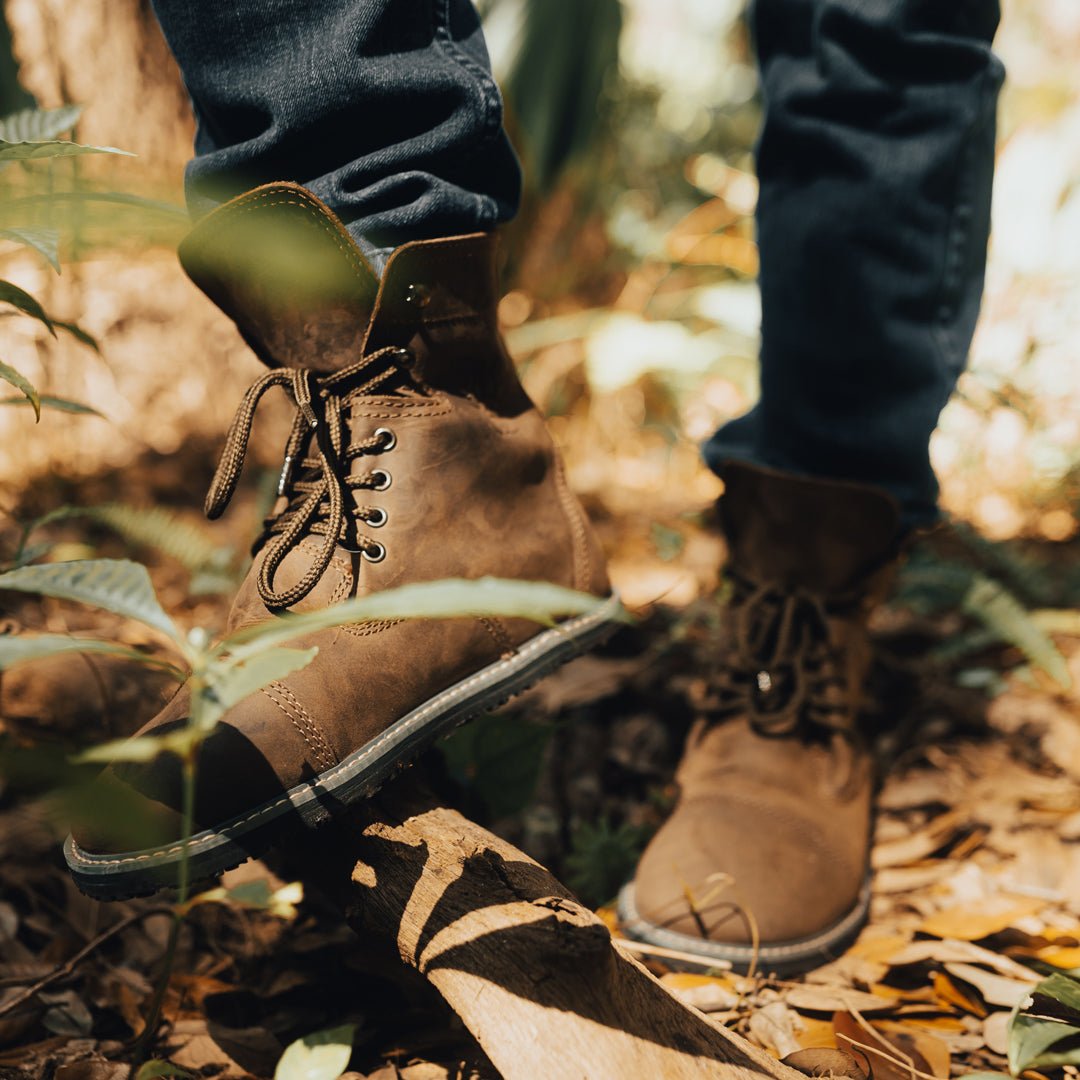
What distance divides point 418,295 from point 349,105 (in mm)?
233

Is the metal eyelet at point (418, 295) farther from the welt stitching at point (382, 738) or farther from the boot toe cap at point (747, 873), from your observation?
the boot toe cap at point (747, 873)

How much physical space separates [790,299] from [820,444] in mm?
241

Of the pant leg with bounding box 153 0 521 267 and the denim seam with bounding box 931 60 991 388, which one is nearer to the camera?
the pant leg with bounding box 153 0 521 267

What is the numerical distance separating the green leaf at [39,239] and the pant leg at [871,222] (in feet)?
3.48

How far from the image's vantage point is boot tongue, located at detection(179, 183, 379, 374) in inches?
42.5

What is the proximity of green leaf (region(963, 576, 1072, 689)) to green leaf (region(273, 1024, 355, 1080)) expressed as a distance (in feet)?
4.70

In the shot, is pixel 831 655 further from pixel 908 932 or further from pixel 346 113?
pixel 346 113

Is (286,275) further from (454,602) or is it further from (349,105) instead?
(454,602)

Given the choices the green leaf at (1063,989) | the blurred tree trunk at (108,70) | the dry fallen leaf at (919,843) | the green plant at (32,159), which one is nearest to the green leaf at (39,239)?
the green plant at (32,159)

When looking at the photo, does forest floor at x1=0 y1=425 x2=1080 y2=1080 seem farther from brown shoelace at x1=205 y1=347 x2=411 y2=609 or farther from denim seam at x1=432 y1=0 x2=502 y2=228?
denim seam at x1=432 y1=0 x2=502 y2=228

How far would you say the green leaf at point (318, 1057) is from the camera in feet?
2.74

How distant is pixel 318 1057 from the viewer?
33.4 inches

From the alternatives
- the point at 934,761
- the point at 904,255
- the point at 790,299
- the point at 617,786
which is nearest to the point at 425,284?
the point at 790,299

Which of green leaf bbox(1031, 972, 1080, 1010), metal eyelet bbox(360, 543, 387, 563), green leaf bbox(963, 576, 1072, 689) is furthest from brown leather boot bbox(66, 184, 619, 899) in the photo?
green leaf bbox(963, 576, 1072, 689)
